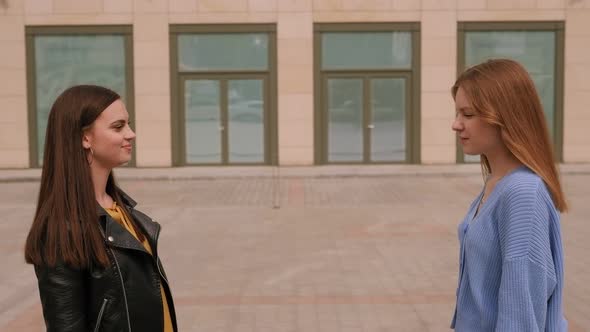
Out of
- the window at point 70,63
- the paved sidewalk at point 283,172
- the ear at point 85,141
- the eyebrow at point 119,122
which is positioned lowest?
the paved sidewalk at point 283,172

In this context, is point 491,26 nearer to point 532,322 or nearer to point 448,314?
point 448,314

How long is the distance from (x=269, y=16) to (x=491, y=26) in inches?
255

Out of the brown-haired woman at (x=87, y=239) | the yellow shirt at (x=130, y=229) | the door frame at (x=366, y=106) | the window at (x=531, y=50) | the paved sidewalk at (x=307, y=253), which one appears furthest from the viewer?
the door frame at (x=366, y=106)

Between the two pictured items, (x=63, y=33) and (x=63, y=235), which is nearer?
(x=63, y=235)

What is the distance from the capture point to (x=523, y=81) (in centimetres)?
254

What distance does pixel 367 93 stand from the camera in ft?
75.3

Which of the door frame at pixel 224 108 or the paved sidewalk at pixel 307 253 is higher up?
the door frame at pixel 224 108

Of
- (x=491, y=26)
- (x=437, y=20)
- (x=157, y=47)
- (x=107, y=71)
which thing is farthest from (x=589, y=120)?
(x=107, y=71)

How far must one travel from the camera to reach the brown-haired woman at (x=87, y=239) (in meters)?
2.62

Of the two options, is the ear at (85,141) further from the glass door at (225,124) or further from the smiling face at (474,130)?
the glass door at (225,124)

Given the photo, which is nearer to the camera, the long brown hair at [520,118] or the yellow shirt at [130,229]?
the long brown hair at [520,118]

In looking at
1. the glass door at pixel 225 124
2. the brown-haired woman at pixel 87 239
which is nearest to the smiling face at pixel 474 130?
the brown-haired woman at pixel 87 239

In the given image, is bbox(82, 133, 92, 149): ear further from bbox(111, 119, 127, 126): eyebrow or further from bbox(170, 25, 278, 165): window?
bbox(170, 25, 278, 165): window

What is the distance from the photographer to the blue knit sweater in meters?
2.41
